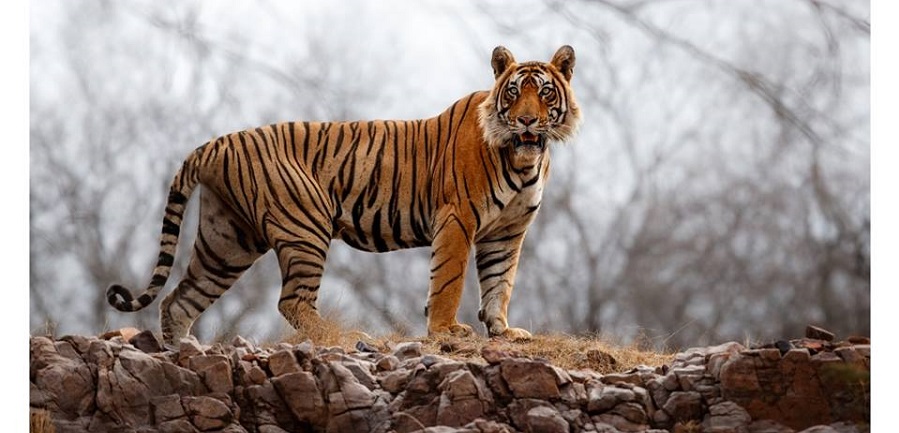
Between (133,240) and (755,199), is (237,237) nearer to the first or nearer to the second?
(133,240)

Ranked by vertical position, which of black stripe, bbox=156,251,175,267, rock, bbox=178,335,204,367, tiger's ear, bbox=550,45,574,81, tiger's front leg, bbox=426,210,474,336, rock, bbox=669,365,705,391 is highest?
tiger's ear, bbox=550,45,574,81

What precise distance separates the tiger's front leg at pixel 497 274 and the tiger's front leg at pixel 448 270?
1.21 ft

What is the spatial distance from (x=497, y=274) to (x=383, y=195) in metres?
0.79

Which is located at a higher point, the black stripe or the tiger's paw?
the black stripe

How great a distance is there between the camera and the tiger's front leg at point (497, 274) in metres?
8.03

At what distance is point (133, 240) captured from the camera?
11.9 meters

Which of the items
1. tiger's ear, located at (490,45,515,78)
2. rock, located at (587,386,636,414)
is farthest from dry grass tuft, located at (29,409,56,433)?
tiger's ear, located at (490,45,515,78)

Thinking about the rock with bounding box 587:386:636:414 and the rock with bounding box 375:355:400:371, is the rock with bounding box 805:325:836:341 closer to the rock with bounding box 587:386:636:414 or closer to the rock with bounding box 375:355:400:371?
the rock with bounding box 587:386:636:414

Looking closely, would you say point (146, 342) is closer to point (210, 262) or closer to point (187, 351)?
point (187, 351)

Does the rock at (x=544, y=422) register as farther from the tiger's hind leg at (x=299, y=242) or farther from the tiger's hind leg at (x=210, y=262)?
the tiger's hind leg at (x=210, y=262)

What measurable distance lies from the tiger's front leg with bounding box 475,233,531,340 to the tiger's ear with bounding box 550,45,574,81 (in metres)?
0.97

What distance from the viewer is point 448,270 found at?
766 cm

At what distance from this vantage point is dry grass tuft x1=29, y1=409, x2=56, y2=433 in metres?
6.37

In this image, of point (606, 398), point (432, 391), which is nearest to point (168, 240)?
point (432, 391)
